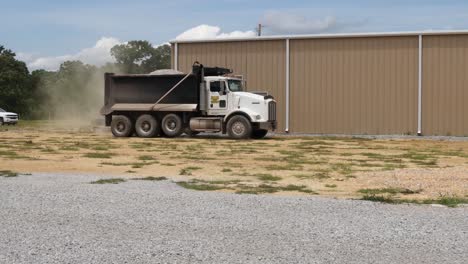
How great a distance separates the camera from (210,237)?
23.0 feet

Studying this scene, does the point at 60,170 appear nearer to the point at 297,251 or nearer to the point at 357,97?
the point at 297,251

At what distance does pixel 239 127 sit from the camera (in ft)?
88.9

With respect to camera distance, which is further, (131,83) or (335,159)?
(131,83)

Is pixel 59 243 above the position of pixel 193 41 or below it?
below


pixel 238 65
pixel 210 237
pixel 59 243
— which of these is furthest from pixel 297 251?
pixel 238 65

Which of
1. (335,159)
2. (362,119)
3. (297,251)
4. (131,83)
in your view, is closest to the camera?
(297,251)

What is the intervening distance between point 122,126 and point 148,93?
2.09 m

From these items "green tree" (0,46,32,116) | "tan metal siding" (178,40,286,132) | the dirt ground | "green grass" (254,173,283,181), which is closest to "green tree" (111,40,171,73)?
Result: "green tree" (0,46,32,116)

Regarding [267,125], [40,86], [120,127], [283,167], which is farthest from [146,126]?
[40,86]

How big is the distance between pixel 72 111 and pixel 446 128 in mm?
28203

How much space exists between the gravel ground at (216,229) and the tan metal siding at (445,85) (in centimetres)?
2242

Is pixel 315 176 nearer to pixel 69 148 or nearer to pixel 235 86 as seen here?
pixel 69 148

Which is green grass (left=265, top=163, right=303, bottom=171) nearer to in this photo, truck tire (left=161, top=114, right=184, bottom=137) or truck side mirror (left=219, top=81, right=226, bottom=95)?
truck side mirror (left=219, top=81, right=226, bottom=95)

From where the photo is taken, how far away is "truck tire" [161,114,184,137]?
28172 millimetres
